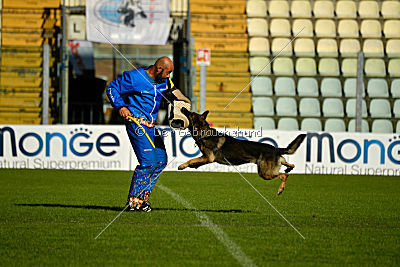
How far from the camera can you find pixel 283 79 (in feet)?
68.1

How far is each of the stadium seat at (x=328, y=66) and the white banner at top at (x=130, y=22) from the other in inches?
211

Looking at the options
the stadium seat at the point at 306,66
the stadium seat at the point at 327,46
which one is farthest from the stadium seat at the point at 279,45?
the stadium seat at the point at 327,46

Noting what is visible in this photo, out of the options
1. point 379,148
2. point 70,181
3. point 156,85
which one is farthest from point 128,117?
point 379,148

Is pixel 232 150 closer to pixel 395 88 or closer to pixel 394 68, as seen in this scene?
pixel 395 88

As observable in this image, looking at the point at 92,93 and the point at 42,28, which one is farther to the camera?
the point at 42,28

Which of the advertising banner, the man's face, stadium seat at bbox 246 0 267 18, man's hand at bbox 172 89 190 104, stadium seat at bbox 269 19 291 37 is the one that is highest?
stadium seat at bbox 246 0 267 18

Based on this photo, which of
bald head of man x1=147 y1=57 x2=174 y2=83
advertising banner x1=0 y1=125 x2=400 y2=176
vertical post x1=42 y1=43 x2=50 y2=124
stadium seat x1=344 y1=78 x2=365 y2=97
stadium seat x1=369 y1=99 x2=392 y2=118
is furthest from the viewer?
stadium seat x1=344 y1=78 x2=365 y2=97

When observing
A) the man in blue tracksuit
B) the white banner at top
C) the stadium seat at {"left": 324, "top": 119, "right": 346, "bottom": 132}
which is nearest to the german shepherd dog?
the man in blue tracksuit

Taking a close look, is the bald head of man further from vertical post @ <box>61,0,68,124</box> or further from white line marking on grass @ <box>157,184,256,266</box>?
vertical post @ <box>61,0,68,124</box>

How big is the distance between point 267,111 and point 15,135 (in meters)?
8.09

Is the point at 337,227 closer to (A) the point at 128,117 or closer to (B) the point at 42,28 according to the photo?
(A) the point at 128,117

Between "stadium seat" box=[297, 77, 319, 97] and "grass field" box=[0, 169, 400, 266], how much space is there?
8.32m

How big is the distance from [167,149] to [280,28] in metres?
8.78

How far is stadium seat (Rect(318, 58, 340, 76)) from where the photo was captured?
21.2 meters
